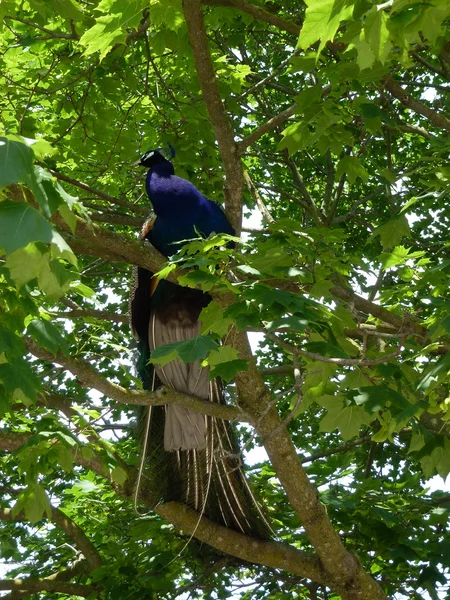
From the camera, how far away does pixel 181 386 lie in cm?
491

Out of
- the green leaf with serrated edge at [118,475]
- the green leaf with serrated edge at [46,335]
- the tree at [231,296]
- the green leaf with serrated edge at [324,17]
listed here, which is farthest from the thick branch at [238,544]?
the green leaf with serrated edge at [324,17]

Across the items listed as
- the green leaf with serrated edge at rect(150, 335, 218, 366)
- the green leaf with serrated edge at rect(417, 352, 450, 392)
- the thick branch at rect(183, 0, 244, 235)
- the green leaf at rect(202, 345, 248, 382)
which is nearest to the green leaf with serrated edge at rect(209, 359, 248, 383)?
the green leaf at rect(202, 345, 248, 382)

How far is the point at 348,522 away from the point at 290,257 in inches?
75.2

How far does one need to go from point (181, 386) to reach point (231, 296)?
156 centimetres

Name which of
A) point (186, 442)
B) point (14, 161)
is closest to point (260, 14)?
point (186, 442)

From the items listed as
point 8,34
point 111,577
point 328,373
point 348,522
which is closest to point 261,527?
point 348,522

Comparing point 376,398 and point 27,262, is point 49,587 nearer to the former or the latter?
point 376,398

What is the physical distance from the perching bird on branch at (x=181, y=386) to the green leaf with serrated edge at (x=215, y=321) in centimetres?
124

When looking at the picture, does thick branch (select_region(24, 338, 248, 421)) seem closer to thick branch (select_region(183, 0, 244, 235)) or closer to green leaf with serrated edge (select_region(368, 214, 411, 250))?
green leaf with serrated edge (select_region(368, 214, 411, 250))

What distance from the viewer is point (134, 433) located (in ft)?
15.9

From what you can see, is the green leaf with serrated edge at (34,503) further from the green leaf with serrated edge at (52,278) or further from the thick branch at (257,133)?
the thick branch at (257,133)

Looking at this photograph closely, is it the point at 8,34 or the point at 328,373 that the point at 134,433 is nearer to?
the point at 328,373

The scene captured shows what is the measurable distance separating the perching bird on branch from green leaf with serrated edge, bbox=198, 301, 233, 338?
1.24 meters

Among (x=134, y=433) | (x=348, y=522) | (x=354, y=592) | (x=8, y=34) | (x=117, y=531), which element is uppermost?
(x=8, y=34)
